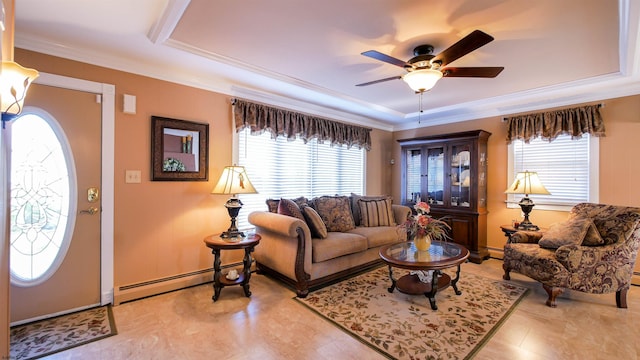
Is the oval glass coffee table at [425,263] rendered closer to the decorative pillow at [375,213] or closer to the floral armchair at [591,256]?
the floral armchair at [591,256]

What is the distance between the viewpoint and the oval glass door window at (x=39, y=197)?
2391mm

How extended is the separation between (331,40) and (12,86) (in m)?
2.12

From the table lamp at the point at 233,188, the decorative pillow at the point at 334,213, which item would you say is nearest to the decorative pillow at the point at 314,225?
the decorative pillow at the point at 334,213

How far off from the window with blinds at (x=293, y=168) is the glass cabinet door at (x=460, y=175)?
1.58 m

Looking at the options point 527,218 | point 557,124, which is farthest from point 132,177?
point 557,124

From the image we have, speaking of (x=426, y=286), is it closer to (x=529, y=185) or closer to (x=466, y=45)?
(x=529, y=185)

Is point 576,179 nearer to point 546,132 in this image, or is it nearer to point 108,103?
point 546,132

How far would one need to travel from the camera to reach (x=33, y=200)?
246cm

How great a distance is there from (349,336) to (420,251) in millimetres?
1203

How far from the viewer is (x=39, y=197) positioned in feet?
8.17

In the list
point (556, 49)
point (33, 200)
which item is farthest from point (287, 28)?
point (33, 200)

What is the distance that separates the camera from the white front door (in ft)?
7.88

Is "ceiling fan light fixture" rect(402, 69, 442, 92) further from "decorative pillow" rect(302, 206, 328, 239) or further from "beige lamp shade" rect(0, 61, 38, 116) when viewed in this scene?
"beige lamp shade" rect(0, 61, 38, 116)

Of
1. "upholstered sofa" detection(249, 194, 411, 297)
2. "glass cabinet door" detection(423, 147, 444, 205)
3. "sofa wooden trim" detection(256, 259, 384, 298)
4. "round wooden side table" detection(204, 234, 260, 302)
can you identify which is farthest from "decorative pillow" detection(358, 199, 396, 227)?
"round wooden side table" detection(204, 234, 260, 302)
